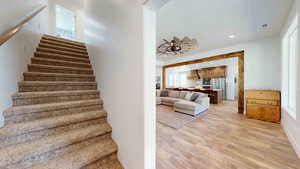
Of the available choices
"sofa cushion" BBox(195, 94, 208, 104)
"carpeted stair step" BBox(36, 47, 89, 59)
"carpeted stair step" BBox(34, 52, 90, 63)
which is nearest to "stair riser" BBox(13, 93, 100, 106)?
"carpeted stair step" BBox(34, 52, 90, 63)

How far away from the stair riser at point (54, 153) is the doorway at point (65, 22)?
6492 millimetres

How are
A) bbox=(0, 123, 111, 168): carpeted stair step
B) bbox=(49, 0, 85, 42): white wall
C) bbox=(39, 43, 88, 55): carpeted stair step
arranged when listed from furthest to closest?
bbox=(49, 0, 85, 42): white wall
bbox=(39, 43, 88, 55): carpeted stair step
bbox=(0, 123, 111, 168): carpeted stair step

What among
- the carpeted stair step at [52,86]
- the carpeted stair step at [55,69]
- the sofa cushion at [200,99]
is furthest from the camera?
the sofa cushion at [200,99]

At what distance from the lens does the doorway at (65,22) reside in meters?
5.45

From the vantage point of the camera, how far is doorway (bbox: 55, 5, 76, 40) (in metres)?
5.45

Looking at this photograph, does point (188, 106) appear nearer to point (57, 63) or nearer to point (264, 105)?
point (264, 105)

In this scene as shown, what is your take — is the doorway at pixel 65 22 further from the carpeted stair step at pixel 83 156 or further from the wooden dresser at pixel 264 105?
the wooden dresser at pixel 264 105

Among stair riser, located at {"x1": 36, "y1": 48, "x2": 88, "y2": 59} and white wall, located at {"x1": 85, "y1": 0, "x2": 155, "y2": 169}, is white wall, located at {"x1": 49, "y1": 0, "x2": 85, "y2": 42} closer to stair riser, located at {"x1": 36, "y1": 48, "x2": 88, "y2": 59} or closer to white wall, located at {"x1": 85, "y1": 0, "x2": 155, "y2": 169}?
stair riser, located at {"x1": 36, "y1": 48, "x2": 88, "y2": 59}

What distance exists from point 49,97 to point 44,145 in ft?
2.64

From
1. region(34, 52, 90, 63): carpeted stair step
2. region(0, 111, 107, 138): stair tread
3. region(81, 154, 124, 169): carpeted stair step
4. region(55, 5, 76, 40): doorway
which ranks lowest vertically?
region(81, 154, 124, 169): carpeted stair step

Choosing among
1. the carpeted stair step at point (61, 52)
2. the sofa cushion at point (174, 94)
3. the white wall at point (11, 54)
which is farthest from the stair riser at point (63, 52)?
the sofa cushion at point (174, 94)

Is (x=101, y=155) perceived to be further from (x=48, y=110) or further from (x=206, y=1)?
(x=206, y=1)

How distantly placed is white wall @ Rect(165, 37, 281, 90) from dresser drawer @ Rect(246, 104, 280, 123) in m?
0.73

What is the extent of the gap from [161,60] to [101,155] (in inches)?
268
